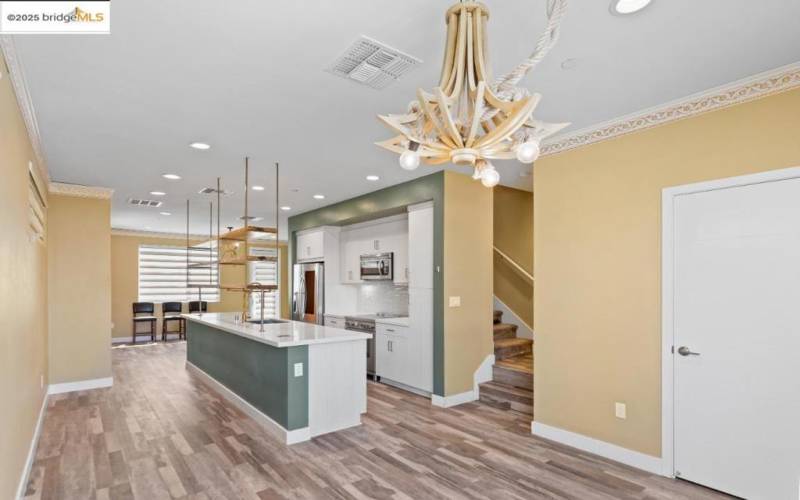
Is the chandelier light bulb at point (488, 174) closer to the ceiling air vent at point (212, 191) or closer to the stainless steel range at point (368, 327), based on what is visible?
the stainless steel range at point (368, 327)

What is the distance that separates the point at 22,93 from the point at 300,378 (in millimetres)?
2859

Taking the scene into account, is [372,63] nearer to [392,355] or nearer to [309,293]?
[392,355]

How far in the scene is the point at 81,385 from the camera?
5621 mm

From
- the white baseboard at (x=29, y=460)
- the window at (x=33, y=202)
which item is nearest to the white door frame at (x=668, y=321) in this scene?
the white baseboard at (x=29, y=460)

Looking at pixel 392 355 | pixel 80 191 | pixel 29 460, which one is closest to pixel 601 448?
pixel 392 355

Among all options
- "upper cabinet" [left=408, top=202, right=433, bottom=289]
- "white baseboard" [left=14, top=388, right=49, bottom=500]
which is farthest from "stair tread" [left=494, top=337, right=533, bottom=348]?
"white baseboard" [left=14, top=388, right=49, bottom=500]

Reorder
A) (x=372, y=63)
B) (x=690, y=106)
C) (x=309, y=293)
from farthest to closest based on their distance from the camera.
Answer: (x=309, y=293), (x=690, y=106), (x=372, y=63)

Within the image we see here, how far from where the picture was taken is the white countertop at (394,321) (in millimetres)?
5484

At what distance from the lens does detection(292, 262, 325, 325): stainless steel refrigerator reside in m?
7.06

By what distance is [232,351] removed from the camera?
5039 mm

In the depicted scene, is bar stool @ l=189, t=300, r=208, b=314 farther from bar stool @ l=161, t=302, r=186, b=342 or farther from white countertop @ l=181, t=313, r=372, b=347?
white countertop @ l=181, t=313, r=372, b=347

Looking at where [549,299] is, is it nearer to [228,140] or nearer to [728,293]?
[728,293]

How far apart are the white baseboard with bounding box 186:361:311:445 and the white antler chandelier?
2.98m

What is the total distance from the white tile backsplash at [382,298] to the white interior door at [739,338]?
3877 millimetres
